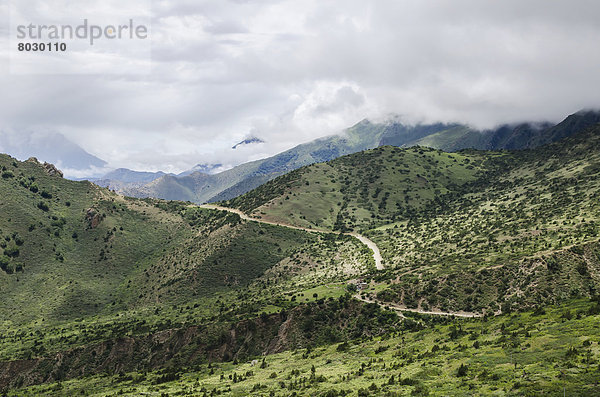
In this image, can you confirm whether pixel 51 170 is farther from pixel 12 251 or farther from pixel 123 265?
pixel 123 265

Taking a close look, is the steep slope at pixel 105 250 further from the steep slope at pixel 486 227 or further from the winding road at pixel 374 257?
the steep slope at pixel 486 227

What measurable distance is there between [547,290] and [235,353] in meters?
57.1

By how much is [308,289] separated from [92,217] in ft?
367

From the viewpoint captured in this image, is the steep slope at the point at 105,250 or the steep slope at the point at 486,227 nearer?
the steep slope at the point at 486,227

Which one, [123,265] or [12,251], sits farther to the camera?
[123,265]

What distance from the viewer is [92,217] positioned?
6265 inches

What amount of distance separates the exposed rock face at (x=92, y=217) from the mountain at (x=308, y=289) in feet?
2.14

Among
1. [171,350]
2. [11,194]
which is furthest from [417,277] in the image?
[11,194]

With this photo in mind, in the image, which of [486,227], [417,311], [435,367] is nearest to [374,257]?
[486,227]

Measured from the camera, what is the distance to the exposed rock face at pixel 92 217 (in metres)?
157

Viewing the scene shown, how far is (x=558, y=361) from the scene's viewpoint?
2869 centimetres

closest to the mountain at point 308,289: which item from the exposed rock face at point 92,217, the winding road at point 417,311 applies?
the winding road at point 417,311

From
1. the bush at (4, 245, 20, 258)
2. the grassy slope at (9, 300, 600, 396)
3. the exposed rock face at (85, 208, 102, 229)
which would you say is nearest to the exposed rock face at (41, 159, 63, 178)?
the exposed rock face at (85, 208, 102, 229)

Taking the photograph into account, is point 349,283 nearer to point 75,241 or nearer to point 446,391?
point 446,391
